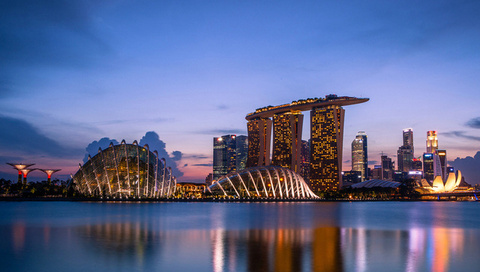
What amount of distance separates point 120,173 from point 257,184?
47.7m

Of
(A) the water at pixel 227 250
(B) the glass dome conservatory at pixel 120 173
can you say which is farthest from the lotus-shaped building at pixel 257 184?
Answer: (A) the water at pixel 227 250

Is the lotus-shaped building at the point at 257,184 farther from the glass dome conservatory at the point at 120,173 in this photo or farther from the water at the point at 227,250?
the water at the point at 227,250

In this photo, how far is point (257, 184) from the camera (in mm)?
136875

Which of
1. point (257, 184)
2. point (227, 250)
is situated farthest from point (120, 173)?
point (227, 250)

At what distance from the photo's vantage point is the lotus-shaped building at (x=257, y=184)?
132375 mm

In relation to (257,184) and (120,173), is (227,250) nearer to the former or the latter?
(120,173)

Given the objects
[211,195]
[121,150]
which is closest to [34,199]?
[121,150]

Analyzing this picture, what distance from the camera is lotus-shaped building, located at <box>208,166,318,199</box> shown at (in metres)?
132

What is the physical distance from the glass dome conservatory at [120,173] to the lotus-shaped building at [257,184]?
1192 inches

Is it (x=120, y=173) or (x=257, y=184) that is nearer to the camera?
(x=120, y=173)

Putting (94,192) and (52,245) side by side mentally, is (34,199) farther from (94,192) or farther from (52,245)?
(52,245)

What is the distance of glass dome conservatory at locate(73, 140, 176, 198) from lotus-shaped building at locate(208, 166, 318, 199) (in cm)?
3028

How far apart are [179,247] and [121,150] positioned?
7781cm

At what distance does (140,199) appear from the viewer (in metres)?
102
